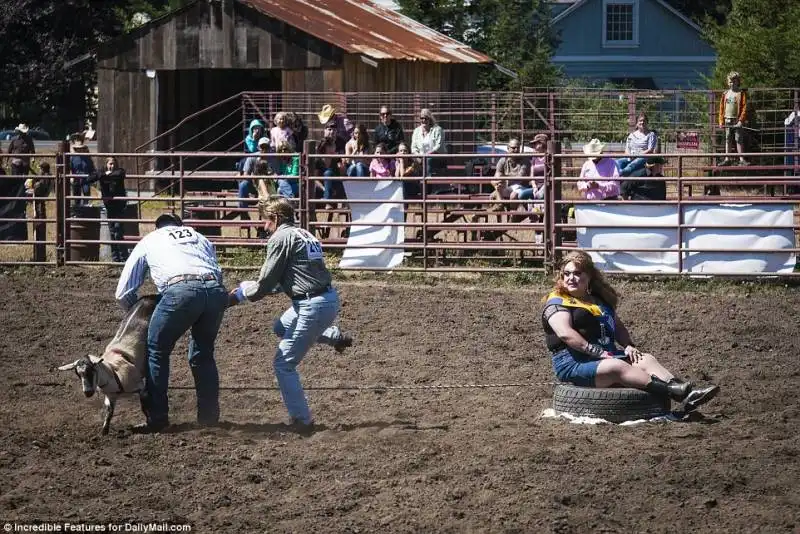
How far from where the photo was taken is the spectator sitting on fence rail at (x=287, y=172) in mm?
15245

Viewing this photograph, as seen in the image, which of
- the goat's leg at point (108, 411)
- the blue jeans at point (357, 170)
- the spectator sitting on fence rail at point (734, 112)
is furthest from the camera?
the spectator sitting on fence rail at point (734, 112)

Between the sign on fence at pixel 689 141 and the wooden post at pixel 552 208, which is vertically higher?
the sign on fence at pixel 689 141

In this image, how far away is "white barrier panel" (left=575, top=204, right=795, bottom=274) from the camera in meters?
13.6

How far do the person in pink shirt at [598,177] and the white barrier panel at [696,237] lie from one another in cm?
35

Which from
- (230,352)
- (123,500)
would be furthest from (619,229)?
(123,500)

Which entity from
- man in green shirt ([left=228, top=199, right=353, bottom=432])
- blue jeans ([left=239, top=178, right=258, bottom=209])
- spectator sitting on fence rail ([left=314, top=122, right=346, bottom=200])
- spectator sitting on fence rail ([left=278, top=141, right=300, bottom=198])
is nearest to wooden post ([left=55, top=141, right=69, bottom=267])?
blue jeans ([left=239, top=178, right=258, bottom=209])

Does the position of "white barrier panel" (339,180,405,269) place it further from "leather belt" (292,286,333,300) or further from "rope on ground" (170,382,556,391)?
"leather belt" (292,286,333,300)

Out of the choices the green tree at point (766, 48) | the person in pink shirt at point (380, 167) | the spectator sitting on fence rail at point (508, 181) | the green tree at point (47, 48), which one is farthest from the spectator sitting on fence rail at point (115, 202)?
the green tree at point (47, 48)

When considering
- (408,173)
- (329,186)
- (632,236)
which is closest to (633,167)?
(632,236)

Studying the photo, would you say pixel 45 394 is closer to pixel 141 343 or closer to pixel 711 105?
pixel 141 343

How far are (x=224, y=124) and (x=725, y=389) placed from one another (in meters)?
19.7

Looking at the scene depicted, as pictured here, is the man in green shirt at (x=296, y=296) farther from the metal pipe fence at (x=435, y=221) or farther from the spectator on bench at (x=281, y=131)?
the spectator on bench at (x=281, y=131)

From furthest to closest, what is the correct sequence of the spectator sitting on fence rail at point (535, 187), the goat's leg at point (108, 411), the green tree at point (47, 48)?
the green tree at point (47, 48), the spectator sitting on fence rail at point (535, 187), the goat's leg at point (108, 411)

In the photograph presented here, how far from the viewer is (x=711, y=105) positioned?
828 inches
